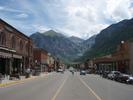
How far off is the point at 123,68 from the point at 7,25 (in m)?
37.3

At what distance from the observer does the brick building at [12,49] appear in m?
62.9

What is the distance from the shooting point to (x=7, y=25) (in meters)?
65.1

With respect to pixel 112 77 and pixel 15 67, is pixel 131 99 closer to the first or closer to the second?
pixel 112 77

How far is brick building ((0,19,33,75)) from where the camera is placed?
2478 inches

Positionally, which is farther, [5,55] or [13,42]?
[13,42]

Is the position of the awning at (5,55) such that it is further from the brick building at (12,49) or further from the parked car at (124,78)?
the parked car at (124,78)

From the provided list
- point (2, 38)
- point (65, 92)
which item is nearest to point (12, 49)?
point (2, 38)

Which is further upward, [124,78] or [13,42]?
[13,42]

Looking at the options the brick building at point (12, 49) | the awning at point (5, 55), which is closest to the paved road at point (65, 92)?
the awning at point (5, 55)

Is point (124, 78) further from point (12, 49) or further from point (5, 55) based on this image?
point (12, 49)

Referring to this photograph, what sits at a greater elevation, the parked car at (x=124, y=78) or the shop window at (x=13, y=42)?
the shop window at (x=13, y=42)

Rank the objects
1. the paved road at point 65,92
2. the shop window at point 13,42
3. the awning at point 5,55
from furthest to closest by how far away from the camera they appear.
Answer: the shop window at point 13,42 < the awning at point 5,55 < the paved road at point 65,92

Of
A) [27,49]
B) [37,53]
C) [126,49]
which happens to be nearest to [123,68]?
[126,49]

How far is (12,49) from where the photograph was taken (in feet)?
229
